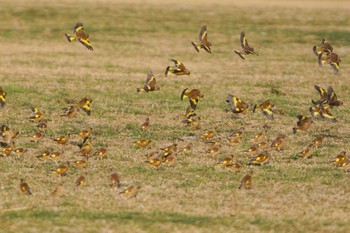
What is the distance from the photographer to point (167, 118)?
1948 centimetres

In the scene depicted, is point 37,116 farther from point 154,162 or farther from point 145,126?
point 154,162

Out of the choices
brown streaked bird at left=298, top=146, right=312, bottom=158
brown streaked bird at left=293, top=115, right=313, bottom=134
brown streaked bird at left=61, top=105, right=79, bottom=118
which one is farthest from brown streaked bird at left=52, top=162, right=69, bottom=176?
brown streaked bird at left=293, top=115, right=313, bottom=134

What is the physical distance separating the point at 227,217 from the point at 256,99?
11730 millimetres

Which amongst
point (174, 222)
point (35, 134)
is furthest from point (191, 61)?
point (174, 222)

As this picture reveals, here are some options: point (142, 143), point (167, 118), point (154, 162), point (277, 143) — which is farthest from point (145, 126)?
point (154, 162)

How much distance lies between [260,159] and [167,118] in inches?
200

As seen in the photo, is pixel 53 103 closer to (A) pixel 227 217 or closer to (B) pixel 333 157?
(B) pixel 333 157

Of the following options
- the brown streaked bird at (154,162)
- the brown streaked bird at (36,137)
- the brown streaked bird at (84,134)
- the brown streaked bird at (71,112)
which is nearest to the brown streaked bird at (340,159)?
the brown streaked bird at (154,162)

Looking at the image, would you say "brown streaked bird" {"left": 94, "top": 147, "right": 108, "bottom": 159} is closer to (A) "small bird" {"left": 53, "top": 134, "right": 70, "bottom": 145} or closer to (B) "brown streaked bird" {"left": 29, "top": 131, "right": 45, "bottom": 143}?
(A) "small bird" {"left": 53, "top": 134, "right": 70, "bottom": 145}

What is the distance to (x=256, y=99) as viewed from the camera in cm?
2289

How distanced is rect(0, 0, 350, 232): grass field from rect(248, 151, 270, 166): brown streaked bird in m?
0.13

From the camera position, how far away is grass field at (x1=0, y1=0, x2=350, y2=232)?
1153 centimetres

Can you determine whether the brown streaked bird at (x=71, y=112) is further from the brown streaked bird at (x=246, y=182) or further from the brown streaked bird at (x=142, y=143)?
the brown streaked bird at (x=246, y=182)

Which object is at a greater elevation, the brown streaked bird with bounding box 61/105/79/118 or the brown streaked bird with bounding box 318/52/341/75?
the brown streaked bird with bounding box 318/52/341/75
